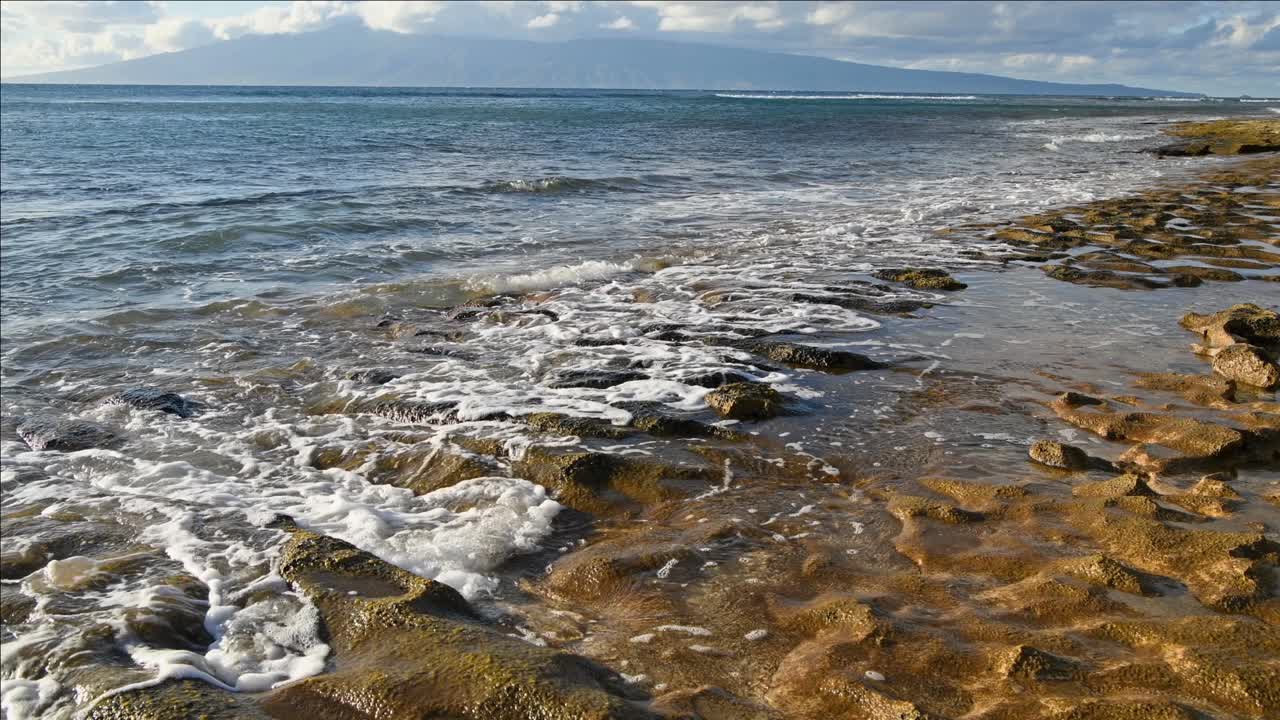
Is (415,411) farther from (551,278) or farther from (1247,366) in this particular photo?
(1247,366)

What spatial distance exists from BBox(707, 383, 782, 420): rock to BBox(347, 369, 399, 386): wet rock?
3.23 metres

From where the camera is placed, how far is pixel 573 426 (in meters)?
6.82

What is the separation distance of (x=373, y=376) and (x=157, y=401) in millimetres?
1941

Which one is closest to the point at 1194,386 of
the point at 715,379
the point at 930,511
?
the point at 930,511

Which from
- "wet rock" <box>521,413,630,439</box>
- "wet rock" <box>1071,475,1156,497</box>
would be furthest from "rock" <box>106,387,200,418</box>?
"wet rock" <box>1071,475,1156,497</box>

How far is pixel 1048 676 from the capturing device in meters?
3.58

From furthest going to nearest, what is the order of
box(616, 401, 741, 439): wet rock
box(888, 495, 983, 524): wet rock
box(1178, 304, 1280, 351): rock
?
1. box(1178, 304, 1280, 351): rock
2. box(616, 401, 741, 439): wet rock
3. box(888, 495, 983, 524): wet rock

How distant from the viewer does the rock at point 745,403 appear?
7020mm

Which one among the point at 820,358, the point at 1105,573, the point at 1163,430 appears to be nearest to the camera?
the point at 1105,573

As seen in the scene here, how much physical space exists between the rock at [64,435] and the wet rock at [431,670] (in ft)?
13.0

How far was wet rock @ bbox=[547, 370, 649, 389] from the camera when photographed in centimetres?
788

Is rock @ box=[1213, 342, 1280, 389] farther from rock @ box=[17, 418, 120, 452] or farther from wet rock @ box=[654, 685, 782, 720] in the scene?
rock @ box=[17, 418, 120, 452]

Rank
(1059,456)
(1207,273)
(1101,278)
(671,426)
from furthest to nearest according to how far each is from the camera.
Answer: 1. (1207,273)
2. (1101,278)
3. (671,426)
4. (1059,456)

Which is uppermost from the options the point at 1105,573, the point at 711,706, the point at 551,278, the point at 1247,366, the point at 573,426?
the point at 1247,366
